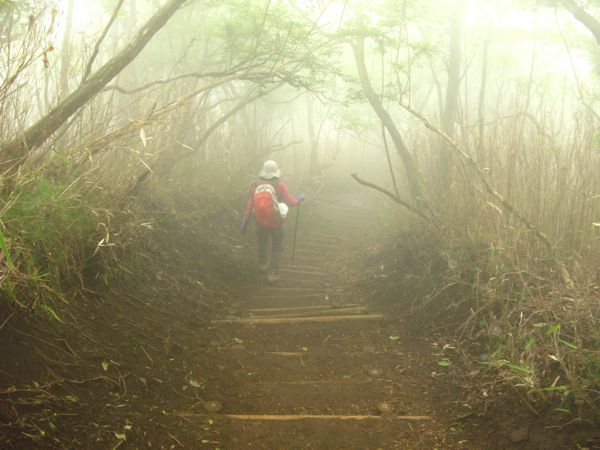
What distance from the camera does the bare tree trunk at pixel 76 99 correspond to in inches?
150

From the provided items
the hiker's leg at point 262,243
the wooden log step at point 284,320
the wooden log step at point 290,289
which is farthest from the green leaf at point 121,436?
the hiker's leg at point 262,243

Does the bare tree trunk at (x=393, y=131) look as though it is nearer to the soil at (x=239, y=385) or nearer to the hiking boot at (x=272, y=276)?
the hiking boot at (x=272, y=276)

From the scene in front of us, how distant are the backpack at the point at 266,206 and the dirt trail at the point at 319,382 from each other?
116 cm

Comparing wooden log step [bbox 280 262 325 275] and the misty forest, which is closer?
the misty forest

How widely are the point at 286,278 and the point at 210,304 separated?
6.93 ft

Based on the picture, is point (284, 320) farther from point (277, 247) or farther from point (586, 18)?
point (586, 18)

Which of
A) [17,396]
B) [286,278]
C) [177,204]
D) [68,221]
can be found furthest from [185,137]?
[17,396]

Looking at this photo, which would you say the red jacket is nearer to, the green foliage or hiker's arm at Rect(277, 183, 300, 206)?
hiker's arm at Rect(277, 183, 300, 206)

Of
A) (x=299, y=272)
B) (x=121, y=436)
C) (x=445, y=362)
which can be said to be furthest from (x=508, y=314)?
(x=299, y=272)

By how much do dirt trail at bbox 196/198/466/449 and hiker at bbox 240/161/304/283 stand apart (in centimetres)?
88

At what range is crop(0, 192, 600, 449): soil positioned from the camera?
8.96 feet

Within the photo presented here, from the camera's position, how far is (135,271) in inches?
191

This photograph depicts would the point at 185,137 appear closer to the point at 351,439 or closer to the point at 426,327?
the point at 426,327

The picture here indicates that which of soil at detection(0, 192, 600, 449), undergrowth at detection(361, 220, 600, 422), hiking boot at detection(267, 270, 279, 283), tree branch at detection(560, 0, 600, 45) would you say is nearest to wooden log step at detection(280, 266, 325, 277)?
hiking boot at detection(267, 270, 279, 283)
